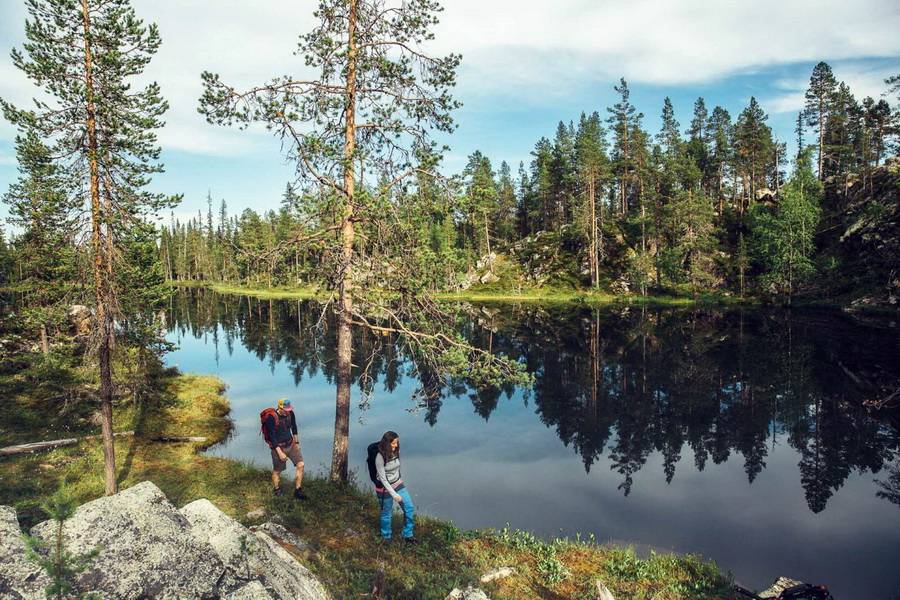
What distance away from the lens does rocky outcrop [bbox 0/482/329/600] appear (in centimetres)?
514

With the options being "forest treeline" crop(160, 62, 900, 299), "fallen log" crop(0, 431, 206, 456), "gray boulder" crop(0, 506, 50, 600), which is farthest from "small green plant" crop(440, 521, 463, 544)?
"forest treeline" crop(160, 62, 900, 299)

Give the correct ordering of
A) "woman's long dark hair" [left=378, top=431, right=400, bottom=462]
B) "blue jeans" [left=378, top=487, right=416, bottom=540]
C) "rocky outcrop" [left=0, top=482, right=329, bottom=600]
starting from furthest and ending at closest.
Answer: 1. "blue jeans" [left=378, top=487, right=416, bottom=540]
2. "woman's long dark hair" [left=378, top=431, right=400, bottom=462]
3. "rocky outcrop" [left=0, top=482, right=329, bottom=600]

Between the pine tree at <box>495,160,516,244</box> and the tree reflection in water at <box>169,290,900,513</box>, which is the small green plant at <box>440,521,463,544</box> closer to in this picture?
the tree reflection in water at <box>169,290,900,513</box>

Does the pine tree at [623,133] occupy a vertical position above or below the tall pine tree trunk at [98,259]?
above

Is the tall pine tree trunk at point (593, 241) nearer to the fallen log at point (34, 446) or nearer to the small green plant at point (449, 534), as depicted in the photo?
the small green plant at point (449, 534)

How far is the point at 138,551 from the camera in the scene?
566 centimetres

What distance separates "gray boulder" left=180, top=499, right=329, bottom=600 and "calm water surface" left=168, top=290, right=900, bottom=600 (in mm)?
5459

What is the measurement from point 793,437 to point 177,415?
3038 cm

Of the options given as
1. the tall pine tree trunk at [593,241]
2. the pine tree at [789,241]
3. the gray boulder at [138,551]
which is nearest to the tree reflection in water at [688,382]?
the gray boulder at [138,551]

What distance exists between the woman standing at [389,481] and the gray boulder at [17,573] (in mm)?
5924

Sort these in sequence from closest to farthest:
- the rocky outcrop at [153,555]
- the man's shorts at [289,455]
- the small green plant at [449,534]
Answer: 1. the rocky outcrop at [153,555]
2. the small green plant at [449,534]
3. the man's shorts at [289,455]

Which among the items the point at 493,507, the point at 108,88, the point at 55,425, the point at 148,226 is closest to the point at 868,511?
the point at 493,507

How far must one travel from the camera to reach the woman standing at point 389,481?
410 inches

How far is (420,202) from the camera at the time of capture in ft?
40.8
